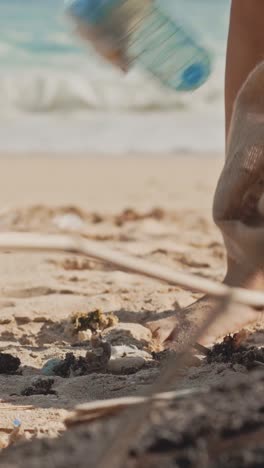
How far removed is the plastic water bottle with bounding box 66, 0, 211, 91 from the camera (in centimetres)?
278

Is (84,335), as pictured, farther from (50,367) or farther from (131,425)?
(131,425)

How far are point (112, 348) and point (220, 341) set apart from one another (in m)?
0.36

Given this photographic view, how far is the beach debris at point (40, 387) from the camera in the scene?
2.36 meters

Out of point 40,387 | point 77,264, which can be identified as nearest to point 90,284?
point 77,264

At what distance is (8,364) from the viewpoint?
261 cm

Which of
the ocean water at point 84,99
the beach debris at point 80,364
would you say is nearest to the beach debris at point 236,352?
the beach debris at point 80,364

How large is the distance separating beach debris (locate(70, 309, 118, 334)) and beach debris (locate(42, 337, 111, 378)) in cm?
28

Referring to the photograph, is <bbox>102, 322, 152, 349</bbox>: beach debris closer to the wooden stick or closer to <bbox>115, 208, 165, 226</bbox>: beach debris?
the wooden stick

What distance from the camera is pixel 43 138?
36.6 feet

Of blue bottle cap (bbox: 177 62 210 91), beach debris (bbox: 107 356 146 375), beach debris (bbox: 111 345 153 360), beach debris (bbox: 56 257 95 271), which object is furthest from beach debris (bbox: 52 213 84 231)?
beach debris (bbox: 107 356 146 375)

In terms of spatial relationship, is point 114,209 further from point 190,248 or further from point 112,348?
point 112,348

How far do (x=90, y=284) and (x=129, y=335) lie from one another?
77cm

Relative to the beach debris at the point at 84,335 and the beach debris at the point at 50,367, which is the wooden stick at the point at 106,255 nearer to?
the beach debris at the point at 50,367

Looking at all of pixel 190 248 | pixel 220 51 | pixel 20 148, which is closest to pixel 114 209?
pixel 190 248
